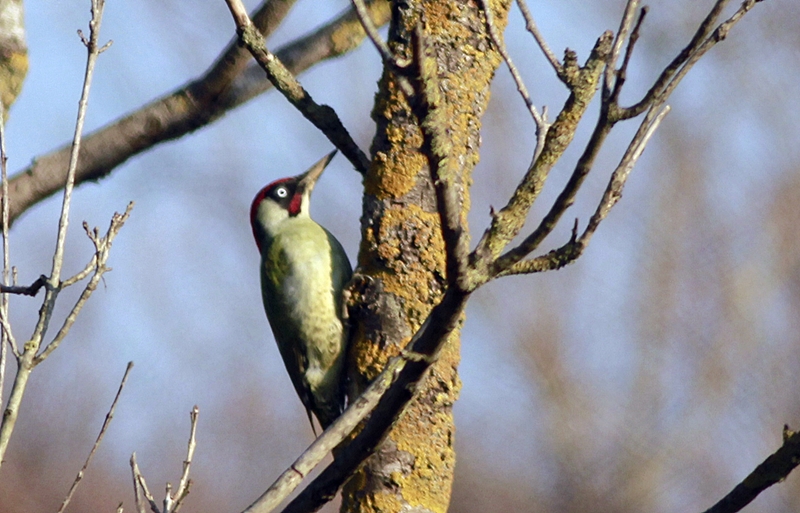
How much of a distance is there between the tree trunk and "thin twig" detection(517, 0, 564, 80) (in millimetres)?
552

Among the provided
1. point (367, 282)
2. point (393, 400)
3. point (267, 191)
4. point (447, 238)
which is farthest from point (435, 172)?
point (267, 191)

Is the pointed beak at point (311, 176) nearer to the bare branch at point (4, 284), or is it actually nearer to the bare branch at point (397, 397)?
the bare branch at point (4, 284)

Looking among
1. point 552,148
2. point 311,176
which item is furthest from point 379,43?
point 311,176

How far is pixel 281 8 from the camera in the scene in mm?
3588

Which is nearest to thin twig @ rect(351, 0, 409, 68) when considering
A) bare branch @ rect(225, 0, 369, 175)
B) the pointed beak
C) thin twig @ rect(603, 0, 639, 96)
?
thin twig @ rect(603, 0, 639, 96)

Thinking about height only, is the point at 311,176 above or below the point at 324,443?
above

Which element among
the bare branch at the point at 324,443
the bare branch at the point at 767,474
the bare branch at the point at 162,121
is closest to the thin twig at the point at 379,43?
the bare branch at the point at 324,443

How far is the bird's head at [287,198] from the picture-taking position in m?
4.52

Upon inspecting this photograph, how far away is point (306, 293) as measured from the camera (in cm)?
399

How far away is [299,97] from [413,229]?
0.58 m

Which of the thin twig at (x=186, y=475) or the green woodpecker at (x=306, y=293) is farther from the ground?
the green woodpecker at (x=306, y=293)

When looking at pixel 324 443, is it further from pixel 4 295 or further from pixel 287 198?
pixel 287 198

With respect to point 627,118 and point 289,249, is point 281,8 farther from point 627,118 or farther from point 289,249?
point 627,118

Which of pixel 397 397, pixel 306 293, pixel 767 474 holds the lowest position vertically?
pixel 767 474
